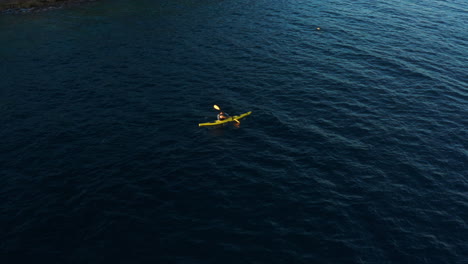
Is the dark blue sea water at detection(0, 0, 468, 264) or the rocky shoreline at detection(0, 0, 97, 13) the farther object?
the rocky shoreline at detection(0, 0, 97, 13)

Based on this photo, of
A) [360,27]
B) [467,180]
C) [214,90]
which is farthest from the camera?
[360,27]

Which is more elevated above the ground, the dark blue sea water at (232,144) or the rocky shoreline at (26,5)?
the rocky shoreline at (26,5)

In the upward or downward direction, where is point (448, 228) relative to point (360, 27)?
downward

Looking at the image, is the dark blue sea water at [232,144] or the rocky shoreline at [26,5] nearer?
the dark blue sea water at [232,144]

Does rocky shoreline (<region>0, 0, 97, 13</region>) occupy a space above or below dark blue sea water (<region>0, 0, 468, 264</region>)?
above

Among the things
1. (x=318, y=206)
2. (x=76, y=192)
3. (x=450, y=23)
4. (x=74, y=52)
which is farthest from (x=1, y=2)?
(x=450, y=23)

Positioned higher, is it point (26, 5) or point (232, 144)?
point (26, 5)

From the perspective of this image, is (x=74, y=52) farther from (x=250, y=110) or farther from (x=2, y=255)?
(x=2, y=255)

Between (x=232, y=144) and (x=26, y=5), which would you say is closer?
(x=232, y=144)
